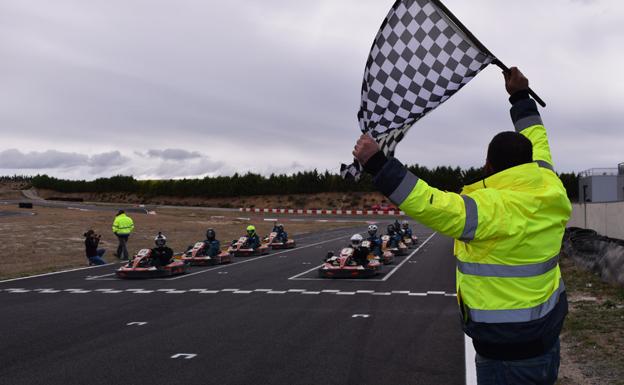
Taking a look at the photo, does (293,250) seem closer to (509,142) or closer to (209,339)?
(209,339)

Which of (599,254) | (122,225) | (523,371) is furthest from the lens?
(122,225)

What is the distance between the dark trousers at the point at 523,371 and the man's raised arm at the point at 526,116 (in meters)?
1.01

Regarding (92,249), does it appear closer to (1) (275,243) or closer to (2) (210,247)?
(2) (210,247)

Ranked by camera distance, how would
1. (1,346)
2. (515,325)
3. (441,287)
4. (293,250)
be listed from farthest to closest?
1. (293,250)
2. (441,287)
3. (1,346)
4. (515,325)

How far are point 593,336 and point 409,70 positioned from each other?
4.31 metres

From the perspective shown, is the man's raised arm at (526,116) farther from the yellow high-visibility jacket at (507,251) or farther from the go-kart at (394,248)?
the go-kart at (394,248)

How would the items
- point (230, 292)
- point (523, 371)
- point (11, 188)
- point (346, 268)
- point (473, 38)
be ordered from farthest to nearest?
point (11, 188)
point (346, 268)
point (230, 292)
point (473, 38)
point (523, 371)

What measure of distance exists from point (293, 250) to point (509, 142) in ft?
61.8

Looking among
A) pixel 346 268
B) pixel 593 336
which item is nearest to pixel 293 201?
pixel 346 268

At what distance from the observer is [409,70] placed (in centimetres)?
445

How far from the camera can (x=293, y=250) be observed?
2117 cm

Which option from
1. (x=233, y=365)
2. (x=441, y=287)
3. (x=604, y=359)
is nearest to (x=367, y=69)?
(x=233, y=365)

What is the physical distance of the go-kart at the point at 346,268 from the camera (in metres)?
12.8

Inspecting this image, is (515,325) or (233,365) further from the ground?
(515,325)
